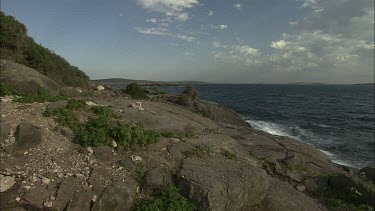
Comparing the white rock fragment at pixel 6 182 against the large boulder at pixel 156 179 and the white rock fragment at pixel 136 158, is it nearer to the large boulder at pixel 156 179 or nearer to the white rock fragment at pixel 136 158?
the white rock fragment at pixel 136 158

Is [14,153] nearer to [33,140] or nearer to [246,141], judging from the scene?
[33,140]

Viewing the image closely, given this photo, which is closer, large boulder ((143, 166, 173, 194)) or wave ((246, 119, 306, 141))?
large boulder ((143, 166, 173, 194))

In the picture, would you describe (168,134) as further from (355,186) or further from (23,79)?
(23,79)

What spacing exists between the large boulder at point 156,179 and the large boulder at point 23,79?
9.02m

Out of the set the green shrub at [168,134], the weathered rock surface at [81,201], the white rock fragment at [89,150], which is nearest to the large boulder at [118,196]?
the weathered rock surface at [81,201]

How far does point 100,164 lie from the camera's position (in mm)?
10898

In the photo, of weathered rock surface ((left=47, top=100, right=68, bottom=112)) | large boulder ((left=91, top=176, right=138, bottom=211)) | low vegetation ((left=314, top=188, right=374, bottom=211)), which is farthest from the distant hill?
low vegetation ((left=314, top=188, right=374, bottom=211))

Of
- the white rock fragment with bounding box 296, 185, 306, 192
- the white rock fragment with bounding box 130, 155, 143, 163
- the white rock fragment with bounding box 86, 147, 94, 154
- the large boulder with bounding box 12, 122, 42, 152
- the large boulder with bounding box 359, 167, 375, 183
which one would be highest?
the large boulder with bounding box 12, 122, 42, 152

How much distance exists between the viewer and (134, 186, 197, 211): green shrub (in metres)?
9.73

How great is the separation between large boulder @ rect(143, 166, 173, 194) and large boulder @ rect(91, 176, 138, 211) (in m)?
0.41

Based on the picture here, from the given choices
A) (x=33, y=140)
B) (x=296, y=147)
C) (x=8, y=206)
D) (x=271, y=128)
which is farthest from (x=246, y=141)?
(x=271, y=128)

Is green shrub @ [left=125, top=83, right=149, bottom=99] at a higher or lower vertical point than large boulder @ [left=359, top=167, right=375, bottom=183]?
higher

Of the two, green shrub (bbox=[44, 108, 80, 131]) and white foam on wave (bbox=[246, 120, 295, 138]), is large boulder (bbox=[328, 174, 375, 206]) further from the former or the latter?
white foam on wave (bbox=[246, 120, 295, 138])

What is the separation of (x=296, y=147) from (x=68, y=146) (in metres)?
13.8
